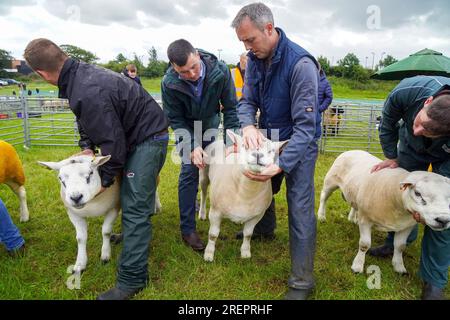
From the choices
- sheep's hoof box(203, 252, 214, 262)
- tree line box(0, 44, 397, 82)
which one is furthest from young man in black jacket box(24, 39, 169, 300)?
Answer: tree line box(0, 44, 397, 82)

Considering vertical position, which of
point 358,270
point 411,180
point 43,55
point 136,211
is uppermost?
point 43,55

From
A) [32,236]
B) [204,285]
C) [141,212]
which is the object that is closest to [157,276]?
[204,285]

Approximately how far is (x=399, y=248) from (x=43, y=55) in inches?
147

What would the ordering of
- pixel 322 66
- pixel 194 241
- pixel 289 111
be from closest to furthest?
pixel 289 111, pixel 194 241, pixel 322 66

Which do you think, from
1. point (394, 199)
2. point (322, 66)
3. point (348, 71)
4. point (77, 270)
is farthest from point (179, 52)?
point (348, 71)

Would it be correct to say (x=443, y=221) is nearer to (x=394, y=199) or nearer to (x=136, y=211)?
(x=394, y=199)

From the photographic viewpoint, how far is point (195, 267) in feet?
11.6

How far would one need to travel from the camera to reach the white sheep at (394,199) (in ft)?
9.05

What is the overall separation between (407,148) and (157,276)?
282cm

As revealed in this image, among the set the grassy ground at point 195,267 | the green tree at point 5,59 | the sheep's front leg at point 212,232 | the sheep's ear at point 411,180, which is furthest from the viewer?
the green tree at point 5,59

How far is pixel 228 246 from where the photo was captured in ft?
13.1

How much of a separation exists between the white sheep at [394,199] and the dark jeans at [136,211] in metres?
2.18

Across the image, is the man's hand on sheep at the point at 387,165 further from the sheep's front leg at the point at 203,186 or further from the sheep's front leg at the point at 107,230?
the sheep's front leg at the point at 107,230

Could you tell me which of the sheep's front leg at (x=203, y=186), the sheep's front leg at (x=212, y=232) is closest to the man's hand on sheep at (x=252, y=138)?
the sheep's front leg at (x=212, y=232)
